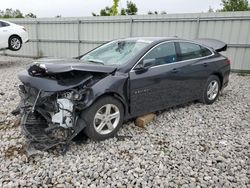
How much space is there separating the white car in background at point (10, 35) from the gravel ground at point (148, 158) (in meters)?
6.04

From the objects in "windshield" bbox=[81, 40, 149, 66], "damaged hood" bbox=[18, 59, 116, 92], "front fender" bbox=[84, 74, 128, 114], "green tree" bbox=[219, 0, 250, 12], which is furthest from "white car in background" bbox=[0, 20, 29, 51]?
"green tree" bbox=[219, 0, 250, 12]

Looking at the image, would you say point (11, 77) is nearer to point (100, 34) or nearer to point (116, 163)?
point (100, 34)

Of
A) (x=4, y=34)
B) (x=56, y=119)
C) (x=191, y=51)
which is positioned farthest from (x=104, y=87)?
(x=4, y=34)

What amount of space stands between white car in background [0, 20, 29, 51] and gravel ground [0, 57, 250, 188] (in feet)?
19.8

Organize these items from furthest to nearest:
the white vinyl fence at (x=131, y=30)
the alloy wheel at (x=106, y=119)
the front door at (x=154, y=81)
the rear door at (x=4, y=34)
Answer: the rear door at (x=4, y=34), the white vinyl fence at (x=131, y=30), the front door at (x=154, y=81), the alloy wheel at (x=106, y=119)

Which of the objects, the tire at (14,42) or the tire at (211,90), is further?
the tire at (14,42)

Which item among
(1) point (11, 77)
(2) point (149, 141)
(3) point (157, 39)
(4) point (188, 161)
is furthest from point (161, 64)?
(1) point (11, 77)

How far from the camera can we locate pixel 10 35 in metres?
9.48

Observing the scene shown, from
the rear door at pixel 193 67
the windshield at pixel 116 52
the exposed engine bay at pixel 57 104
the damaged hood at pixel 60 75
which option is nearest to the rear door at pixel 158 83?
the rear door at pixel 193 67

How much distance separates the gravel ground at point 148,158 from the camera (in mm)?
2596

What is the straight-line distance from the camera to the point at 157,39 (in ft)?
13.4

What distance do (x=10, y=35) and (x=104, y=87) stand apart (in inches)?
313

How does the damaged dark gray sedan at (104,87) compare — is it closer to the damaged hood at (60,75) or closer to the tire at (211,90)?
the damaged hood at (60,75)

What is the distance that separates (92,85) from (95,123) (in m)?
0.55
